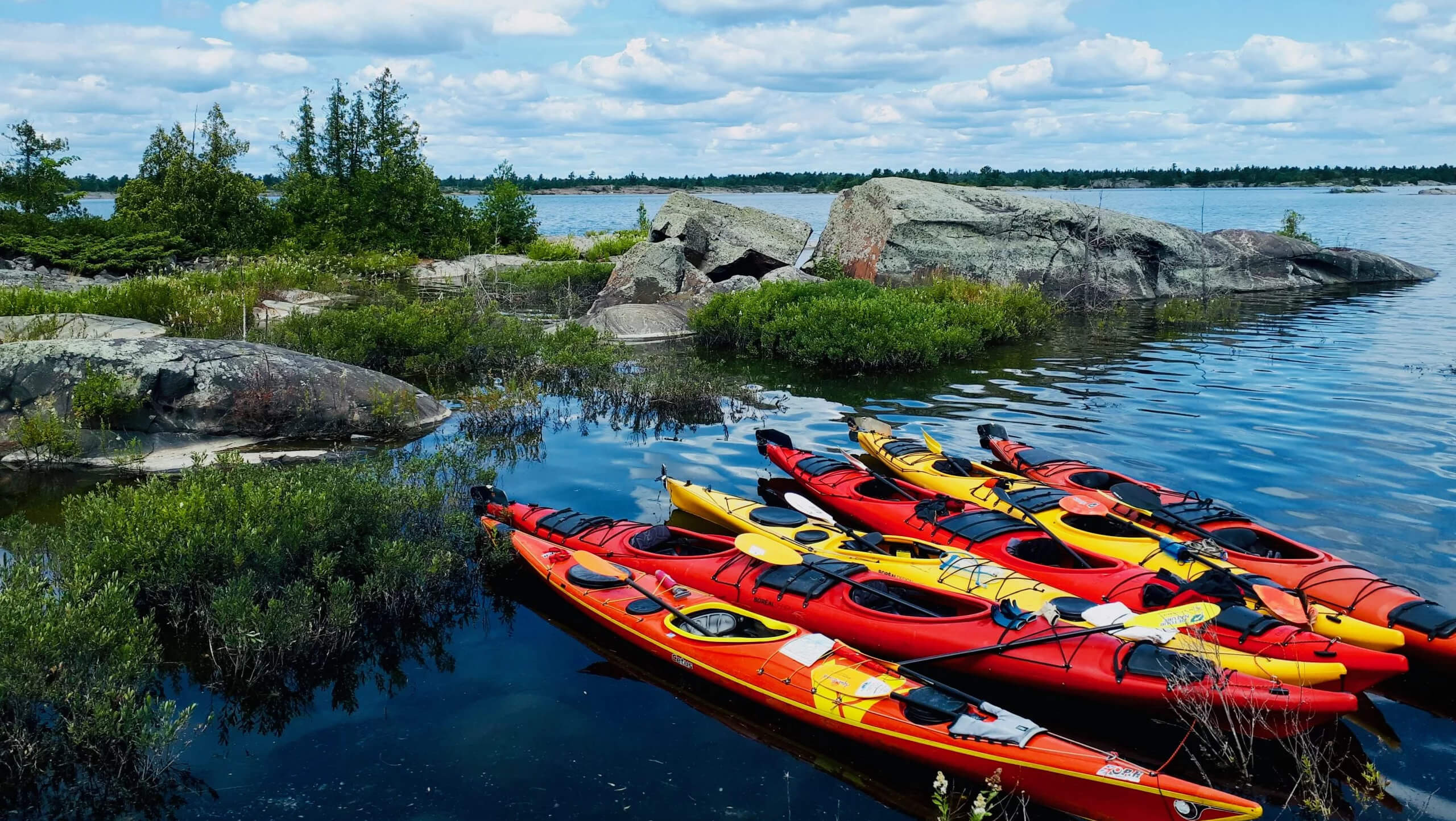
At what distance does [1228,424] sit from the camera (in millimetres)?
13859

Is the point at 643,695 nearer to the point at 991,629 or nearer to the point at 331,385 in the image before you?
the point at 991,629

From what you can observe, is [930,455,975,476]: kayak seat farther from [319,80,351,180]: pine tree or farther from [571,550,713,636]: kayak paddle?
[319,80,351,180]: pine tree

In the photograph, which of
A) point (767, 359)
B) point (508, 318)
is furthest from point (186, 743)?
point (767, 359)

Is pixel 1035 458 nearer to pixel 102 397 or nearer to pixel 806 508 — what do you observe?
pixel 806 508

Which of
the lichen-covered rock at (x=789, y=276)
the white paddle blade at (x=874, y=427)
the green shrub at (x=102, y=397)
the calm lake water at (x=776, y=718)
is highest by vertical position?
the lichen-covered rock at (x=789, y=276)

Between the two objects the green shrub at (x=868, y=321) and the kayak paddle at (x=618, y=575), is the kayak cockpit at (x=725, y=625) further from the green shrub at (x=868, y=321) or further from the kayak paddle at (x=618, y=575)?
the green shrub at (x=868, y=321)

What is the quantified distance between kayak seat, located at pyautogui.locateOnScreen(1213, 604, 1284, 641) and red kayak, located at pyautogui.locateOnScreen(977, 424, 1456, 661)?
100cm

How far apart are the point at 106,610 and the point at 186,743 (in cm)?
114

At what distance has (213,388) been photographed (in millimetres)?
12047

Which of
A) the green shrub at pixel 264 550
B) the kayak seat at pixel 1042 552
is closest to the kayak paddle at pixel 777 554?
the kayak seat at pixel 1042 552

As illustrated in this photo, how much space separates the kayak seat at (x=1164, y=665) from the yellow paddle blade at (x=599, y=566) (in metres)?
3.90

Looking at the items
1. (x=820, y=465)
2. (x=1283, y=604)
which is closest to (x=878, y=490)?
(x=820, y=465)

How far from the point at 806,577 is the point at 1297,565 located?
419 cm

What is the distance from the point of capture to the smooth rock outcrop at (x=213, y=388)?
1155 cm
